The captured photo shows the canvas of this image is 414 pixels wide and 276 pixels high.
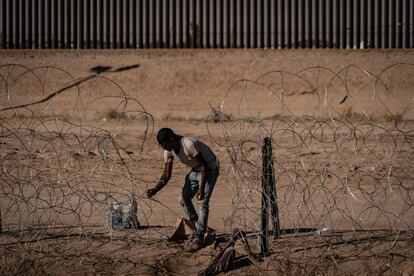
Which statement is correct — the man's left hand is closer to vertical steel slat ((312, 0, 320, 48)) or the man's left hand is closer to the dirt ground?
the dirt ground

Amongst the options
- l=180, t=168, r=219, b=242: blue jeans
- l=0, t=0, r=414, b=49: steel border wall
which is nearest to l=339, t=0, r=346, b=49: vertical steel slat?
l=0, t=0, r=414, b=49: steel border wall

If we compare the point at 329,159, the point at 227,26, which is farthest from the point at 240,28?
the point at 329,159

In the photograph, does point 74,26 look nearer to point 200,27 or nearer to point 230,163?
point 200,27

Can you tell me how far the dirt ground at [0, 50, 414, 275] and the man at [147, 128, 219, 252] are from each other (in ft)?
0.76

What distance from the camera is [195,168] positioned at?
761 cm

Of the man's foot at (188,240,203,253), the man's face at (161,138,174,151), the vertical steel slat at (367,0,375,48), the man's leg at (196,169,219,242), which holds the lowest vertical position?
the man's foot at (188,240,203,253)

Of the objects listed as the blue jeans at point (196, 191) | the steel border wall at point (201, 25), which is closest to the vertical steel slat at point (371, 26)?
the steel border wall at point (201, 25)

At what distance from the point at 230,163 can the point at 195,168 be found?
356 mm

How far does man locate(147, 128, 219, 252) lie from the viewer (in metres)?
7.28

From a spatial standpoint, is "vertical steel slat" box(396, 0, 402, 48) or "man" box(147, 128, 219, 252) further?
"vertical steel slat" box(396, 0, 402, 48)

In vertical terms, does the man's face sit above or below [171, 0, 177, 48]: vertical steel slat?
below

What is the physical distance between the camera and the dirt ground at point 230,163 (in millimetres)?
7496

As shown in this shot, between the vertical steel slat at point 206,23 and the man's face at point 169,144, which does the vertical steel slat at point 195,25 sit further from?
the man's face at point 169,144

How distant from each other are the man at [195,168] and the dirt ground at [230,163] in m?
0.23
